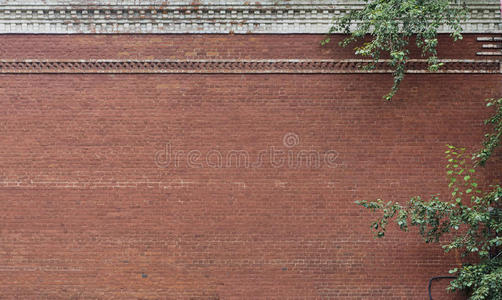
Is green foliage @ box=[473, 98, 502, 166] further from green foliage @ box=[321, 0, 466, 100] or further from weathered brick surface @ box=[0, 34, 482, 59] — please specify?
weathered brick surface @ box=[0, 34, 482, 59]

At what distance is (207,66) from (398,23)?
333 cm

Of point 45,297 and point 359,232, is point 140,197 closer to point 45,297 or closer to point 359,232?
point 45,297

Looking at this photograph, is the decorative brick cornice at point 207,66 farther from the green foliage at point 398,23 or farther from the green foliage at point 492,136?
the green foliage at point 492,136

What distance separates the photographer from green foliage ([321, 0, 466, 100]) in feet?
19.6

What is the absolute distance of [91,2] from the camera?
671cm

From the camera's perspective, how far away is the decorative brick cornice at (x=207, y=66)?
682 centimetres

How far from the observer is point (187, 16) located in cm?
679

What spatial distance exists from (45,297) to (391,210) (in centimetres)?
624

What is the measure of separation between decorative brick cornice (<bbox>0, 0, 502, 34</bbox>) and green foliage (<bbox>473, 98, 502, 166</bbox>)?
1523 millimetres

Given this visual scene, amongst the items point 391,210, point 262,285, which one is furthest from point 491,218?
point 262,285

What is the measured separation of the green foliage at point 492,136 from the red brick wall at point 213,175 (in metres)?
0.22
